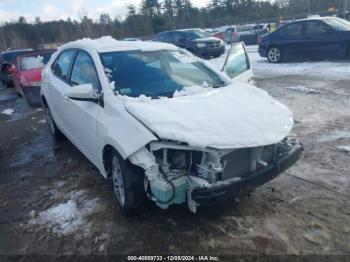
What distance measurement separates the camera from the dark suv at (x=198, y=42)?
17114 mm

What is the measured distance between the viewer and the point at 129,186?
10.6 ft

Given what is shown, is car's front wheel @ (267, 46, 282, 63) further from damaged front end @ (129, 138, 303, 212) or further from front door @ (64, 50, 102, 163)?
damaged front end @ (129, 138, 303, 212)

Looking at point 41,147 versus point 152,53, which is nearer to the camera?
point 152,53

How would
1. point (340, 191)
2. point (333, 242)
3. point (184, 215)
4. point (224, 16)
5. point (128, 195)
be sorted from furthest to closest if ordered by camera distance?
point (224, 16) → point (340, 191) → point (184, 215) → point (128, 195) → point (333, 242)

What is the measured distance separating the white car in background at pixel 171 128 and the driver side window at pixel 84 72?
14 mm

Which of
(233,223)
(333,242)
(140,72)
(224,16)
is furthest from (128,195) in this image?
(224,16)

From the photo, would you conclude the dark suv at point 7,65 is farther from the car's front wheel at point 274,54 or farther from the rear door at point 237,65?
the rear door at point 237,65

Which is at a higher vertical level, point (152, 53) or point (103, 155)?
point (152, 53)

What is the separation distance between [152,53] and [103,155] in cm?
150

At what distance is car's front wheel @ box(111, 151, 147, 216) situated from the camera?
10.5 feet

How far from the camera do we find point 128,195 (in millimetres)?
3270

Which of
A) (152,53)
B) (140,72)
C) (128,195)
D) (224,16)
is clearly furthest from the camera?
(224,16)

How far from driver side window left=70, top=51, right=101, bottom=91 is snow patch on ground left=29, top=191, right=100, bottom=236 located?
1.30 meters

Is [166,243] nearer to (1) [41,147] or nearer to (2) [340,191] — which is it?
(2) [340,191]
